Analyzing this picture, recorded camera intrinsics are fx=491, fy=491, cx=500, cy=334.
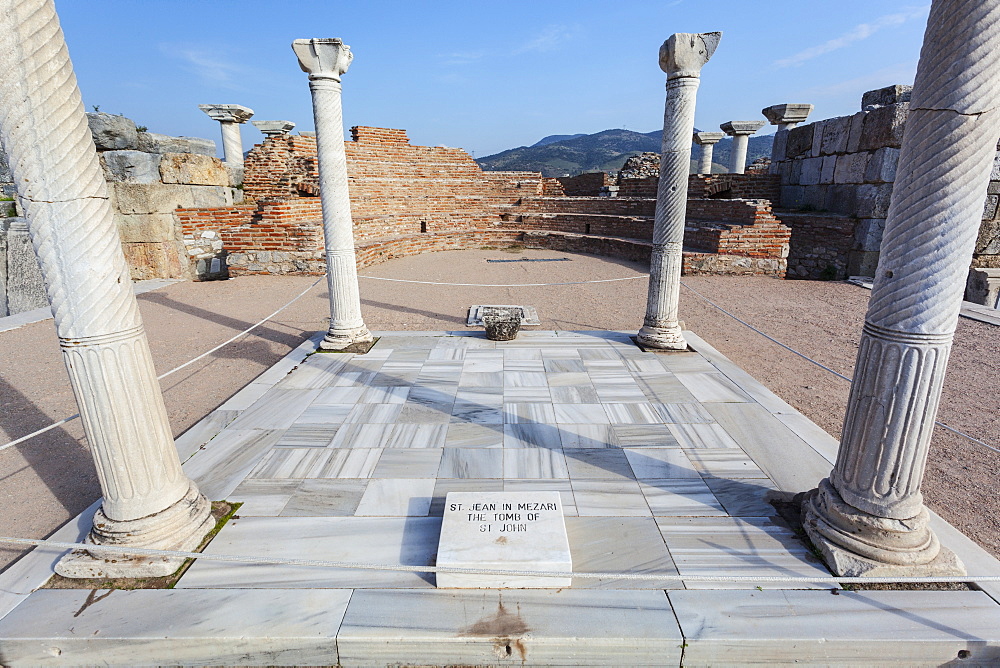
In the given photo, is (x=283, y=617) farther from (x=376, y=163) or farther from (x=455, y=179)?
(x=455, y=179)

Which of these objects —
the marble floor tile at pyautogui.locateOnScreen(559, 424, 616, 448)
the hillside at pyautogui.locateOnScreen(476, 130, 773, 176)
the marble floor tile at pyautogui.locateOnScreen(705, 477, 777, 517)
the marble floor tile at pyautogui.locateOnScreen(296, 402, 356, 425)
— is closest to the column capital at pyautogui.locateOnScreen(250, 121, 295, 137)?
the marble floor tile at pyautogui.locateOnScreen(296, 402, 356, 425)

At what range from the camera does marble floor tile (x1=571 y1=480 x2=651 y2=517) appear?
2892 millimetres

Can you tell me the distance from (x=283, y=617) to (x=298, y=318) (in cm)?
573

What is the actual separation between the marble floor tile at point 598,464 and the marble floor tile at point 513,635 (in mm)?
1041

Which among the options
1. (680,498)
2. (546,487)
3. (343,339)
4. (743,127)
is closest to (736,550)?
(680,498)

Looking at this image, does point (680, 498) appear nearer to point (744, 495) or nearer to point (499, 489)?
point (744, 495)

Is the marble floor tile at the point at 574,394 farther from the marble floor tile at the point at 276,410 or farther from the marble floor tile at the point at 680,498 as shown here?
the marble floor tile at the point at 276,410

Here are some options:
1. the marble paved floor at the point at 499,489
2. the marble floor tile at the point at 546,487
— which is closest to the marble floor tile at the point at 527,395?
the marble paved floor at the point at 499,489

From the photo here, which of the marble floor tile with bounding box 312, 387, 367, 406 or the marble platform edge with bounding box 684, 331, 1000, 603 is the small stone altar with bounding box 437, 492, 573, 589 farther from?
the marble floor tile with bounding box 312, 387, 367, 406

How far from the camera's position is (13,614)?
7.30 feet

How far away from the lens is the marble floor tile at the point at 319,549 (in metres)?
2.41

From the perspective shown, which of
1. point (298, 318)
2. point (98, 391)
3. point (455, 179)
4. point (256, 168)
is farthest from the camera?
point (455, 179)

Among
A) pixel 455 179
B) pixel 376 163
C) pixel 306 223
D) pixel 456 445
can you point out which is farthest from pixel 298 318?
pixel 455 179

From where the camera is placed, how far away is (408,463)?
3.39 m
